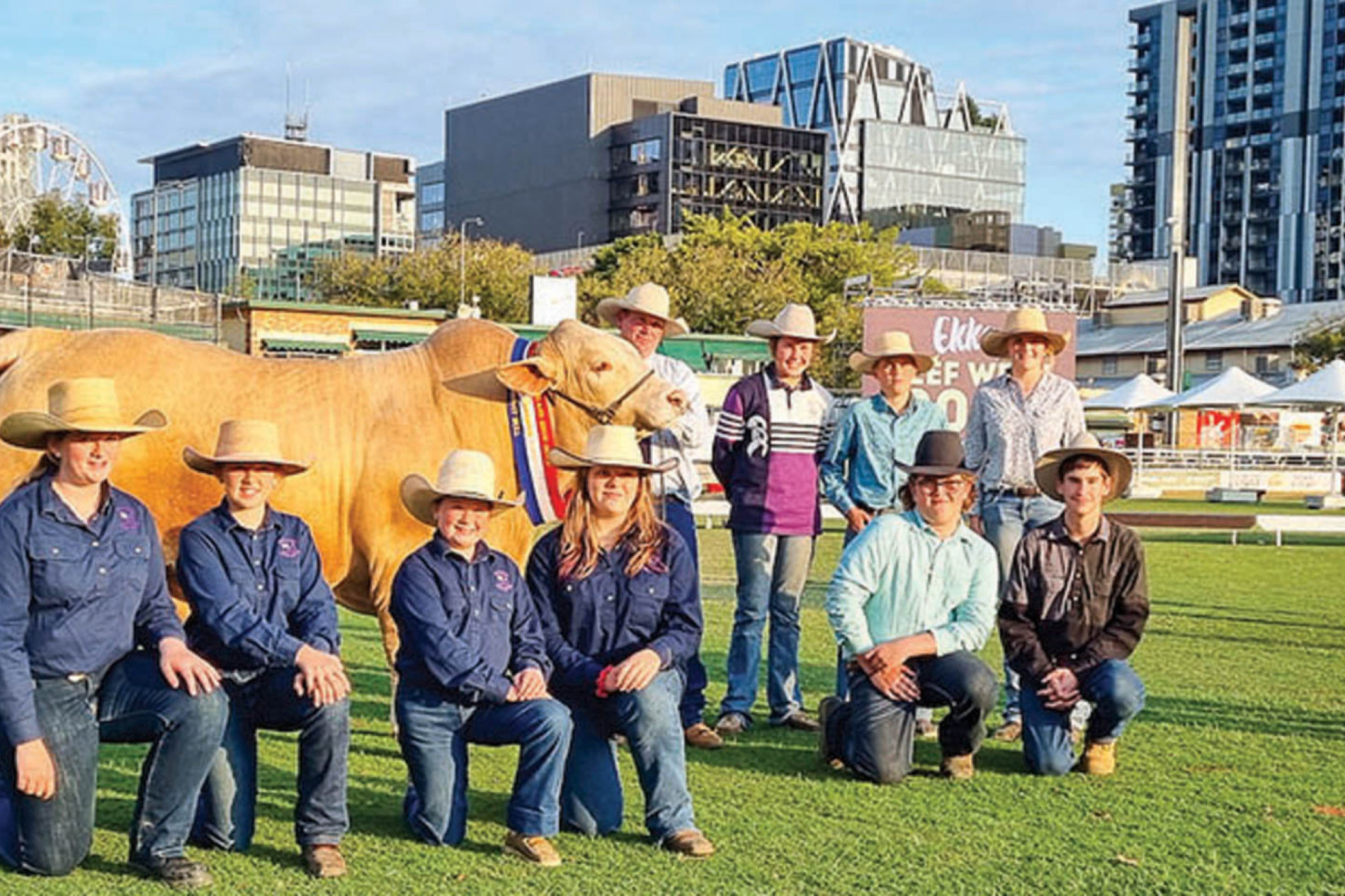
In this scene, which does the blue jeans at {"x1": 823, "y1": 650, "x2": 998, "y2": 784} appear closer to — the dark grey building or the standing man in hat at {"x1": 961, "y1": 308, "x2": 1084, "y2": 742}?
the standing man in hat at {"x1": 961, "y1": 308, "x2": 1084, "y2": 742}

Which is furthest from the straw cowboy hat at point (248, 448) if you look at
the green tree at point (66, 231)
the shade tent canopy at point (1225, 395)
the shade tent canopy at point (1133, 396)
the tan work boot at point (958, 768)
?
the green tree at point (66, 231)

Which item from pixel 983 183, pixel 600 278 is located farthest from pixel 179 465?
pixel 983 183

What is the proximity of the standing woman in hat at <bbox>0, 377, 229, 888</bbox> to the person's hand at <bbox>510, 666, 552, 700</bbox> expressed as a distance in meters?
1.03

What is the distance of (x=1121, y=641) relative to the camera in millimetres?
7199

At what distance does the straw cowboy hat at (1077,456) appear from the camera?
7.29 metres

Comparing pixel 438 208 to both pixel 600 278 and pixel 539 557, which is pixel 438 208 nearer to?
pixel 600 278

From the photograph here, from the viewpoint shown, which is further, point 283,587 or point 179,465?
point 179,465

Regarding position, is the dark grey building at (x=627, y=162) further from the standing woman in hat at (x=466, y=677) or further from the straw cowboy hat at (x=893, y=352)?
the standing woman in hat at (x=466, y=677)

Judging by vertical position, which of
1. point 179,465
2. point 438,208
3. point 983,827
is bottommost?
point 983,827

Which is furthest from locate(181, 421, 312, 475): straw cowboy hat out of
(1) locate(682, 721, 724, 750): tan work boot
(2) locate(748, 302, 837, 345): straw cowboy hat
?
(2) locate(748, 302, 837, 345): straw cowboy hat

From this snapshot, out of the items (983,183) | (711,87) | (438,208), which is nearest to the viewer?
(711,87)

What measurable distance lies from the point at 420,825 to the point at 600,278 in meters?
65.8

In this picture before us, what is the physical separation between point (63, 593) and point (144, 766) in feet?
2.15

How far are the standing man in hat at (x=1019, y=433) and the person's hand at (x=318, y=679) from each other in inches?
145
